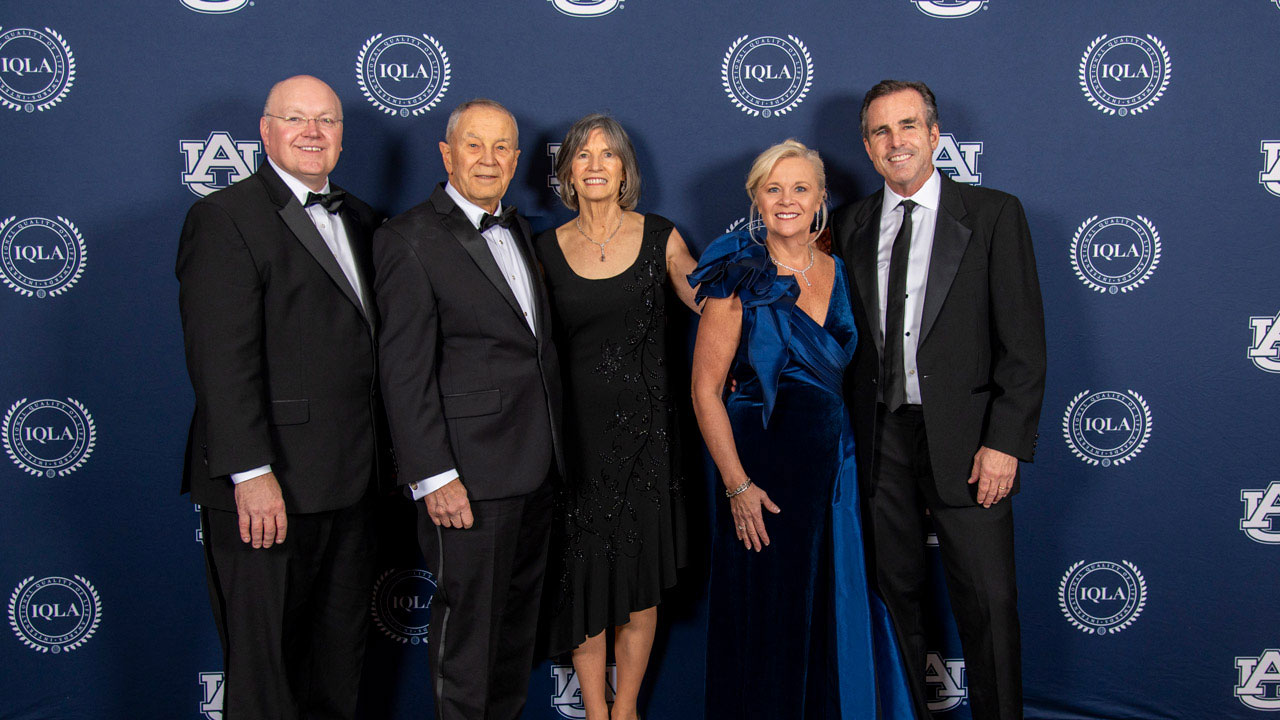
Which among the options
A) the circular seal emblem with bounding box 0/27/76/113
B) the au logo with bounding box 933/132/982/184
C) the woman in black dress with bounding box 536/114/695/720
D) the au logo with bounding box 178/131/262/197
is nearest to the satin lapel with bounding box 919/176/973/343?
the au logo with bounding box 933/132/982/184

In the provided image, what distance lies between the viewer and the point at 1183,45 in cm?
252

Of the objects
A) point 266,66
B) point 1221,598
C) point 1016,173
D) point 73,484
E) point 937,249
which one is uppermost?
point 266,66

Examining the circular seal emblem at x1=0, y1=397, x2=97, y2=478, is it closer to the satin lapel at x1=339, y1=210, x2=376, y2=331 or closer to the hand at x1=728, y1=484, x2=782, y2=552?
Answer: the satin lapel at x1=339, y1=210, x2=376, y2=331

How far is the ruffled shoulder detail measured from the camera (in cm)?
193

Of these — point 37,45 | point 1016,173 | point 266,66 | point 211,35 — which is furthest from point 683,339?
point 37,45

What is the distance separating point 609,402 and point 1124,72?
2.01 meters

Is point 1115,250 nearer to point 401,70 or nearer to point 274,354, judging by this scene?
point 401,70

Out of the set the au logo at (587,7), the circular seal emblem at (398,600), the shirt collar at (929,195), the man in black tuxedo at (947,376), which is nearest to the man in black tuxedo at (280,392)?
the circular seal emblem at (398,600)

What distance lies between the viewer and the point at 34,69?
241 centimetres

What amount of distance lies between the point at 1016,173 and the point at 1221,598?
162 cm

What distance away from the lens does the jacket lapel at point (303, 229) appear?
1865 mm

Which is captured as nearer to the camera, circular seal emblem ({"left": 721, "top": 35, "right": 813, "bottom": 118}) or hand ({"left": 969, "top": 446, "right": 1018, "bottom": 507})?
hand ({"left": 969, "top": 446, "right": 1018, "bottom": 507})

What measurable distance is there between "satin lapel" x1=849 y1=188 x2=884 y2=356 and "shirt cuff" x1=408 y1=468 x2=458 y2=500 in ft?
3.75

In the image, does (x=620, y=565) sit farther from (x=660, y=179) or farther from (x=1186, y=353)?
(x=1186, y=353)
